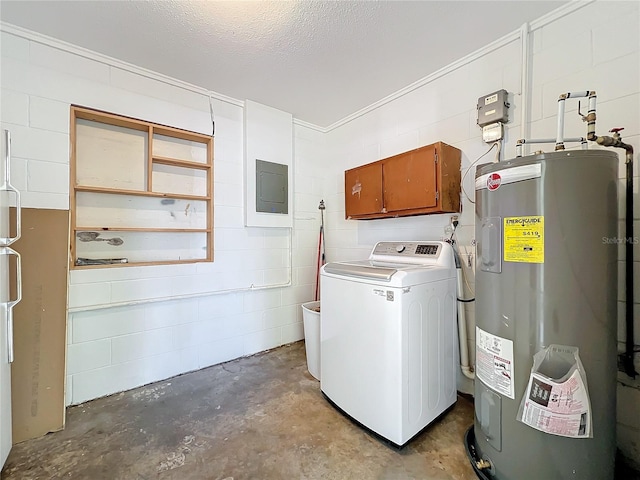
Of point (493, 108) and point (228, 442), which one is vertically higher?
point (493, 108)

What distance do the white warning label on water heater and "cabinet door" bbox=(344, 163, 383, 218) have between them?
1.32 meters

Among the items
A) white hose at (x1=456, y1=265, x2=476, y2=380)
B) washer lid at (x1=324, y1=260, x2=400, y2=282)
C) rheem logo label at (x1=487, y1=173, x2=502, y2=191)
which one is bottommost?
white hose at (x1=456, y1=265, x2=476, y2=380)

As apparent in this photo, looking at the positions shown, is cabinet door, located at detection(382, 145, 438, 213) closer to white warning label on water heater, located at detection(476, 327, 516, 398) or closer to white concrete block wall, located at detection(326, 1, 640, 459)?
white concrete block wall, located at detection(326, 1, 640, 459)

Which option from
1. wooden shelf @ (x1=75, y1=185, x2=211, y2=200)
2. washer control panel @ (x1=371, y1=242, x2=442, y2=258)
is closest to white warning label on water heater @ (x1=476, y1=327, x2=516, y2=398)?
washer control panel @ (x1=371, y1=242, x2=442, y2=258)

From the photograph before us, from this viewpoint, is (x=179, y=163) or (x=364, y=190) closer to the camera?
(x=179, y=163)

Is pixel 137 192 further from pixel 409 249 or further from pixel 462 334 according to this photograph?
pixel 462 334

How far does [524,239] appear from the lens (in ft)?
3.98

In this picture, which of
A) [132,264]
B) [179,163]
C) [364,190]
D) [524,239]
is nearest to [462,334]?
[524,239]

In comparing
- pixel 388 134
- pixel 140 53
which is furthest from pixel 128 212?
pixel 388 134

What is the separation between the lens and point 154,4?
160 cm

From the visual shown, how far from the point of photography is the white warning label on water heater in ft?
4.11

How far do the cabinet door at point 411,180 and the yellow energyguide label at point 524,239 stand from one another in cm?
74

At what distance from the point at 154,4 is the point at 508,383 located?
273 cm

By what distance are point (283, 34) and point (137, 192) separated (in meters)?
1.60
